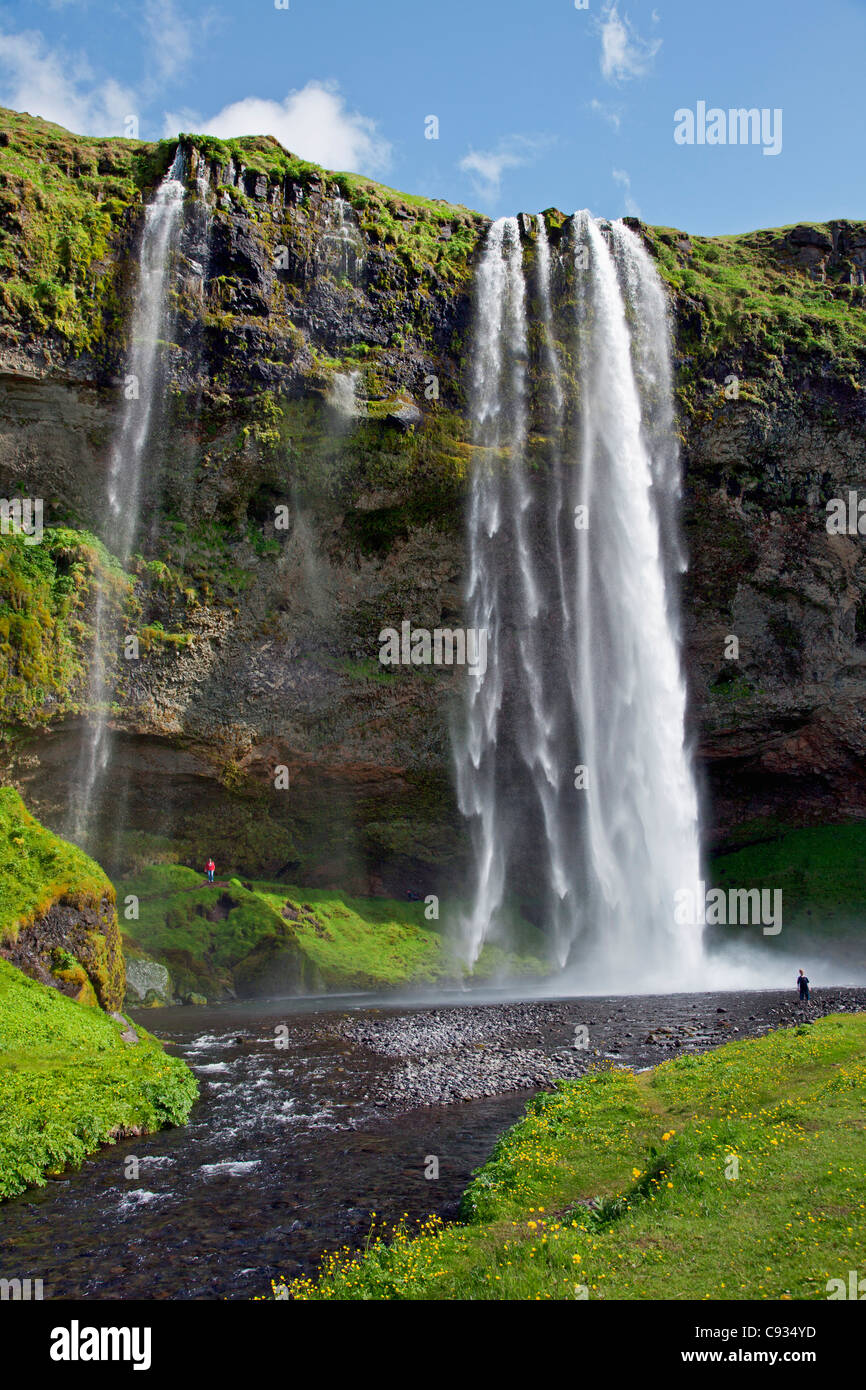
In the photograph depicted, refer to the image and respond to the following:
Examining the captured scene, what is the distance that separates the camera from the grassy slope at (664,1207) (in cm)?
813

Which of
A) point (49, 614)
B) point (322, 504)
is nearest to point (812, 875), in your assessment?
point (322, 504)

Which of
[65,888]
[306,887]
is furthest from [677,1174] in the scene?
[306,887]

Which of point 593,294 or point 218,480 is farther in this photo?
point 593,294

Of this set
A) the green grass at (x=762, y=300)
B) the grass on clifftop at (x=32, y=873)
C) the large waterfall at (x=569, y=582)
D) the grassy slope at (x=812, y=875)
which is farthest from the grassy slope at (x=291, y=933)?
the green grass at (x=762, y=300)

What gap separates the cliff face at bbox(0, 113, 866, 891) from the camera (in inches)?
1661

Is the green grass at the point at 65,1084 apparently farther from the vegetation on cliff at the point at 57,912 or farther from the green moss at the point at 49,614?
the green moss at the point at 49,614

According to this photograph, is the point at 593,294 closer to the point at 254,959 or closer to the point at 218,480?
the point at 218,480

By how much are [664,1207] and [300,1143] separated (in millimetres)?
8693

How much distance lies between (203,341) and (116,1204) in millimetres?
41573

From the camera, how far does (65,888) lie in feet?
87.5

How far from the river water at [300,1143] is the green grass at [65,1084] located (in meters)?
0.47

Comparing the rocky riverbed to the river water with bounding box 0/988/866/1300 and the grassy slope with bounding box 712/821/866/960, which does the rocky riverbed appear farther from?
the grassy slope with bounding box 712/821/866/960
